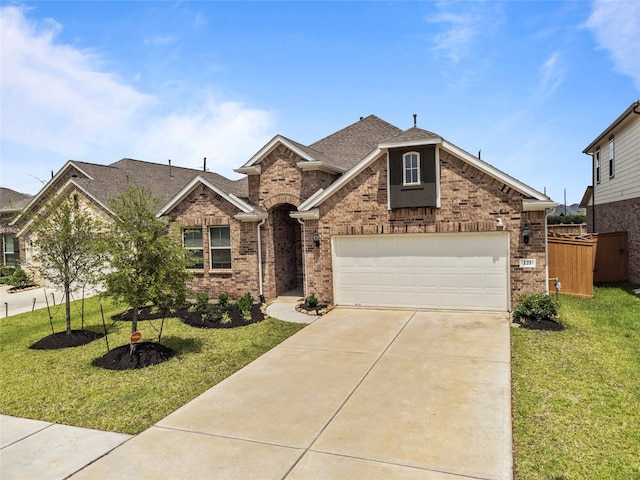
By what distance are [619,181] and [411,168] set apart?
1084 centimetres

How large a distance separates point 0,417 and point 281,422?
4.36 meters

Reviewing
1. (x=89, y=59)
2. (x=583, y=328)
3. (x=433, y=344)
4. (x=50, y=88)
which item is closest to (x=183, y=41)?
(x=89, y=59)

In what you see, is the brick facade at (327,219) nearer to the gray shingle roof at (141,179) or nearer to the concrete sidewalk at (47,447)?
the gray shingle roof at (141,179)

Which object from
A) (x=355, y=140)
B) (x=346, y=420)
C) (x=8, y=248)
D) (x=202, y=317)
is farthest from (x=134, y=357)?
(x=8, y=248)

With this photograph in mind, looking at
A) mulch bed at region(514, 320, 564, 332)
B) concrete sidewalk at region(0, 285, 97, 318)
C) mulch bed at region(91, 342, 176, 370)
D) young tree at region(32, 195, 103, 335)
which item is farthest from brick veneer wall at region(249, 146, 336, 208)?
mulch bed at region(514, 320, 564, 332)

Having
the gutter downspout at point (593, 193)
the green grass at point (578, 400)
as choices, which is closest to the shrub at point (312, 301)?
the green grass at point (578, 400)

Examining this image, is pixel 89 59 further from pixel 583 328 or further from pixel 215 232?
pixel 583 328

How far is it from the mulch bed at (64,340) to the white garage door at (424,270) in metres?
6.96

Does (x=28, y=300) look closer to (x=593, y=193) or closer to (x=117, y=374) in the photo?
(x=117, y=374)

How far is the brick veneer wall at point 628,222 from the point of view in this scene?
50.3 feet

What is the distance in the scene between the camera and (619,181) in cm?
1747

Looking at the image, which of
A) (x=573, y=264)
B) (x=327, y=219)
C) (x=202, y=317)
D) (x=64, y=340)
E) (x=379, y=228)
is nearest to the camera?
(x=64, y=340)

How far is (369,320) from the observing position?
38.4ft

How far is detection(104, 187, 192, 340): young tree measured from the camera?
857 centimetres
